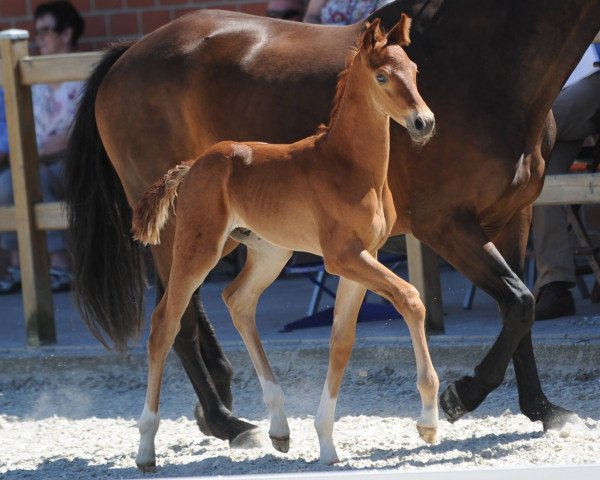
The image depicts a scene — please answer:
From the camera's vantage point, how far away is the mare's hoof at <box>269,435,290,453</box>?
14.5 ft

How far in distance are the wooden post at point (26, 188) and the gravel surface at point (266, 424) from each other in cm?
33

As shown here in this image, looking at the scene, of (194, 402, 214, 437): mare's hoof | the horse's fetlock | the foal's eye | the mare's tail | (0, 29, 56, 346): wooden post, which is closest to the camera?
the foal's eye

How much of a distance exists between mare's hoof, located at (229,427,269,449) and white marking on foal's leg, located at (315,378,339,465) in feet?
Result: 1.90

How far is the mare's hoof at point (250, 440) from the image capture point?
187 inches

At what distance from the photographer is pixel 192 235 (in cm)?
418

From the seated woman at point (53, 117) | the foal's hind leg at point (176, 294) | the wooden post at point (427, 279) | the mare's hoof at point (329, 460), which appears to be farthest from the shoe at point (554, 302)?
the seated woman at point (53, 117)

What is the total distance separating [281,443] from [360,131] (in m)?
1.19

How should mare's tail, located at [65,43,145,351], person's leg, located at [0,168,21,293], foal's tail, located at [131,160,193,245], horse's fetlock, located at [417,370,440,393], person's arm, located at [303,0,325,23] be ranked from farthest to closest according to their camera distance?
person's leg, located at [0,168,21,293], person's arm, located at [303,0,325,23], mare's tail, located at [65,43,145,351], foal's tail, located at [131,160,193,245], horse's fetlock, located at [417,370,440,393]

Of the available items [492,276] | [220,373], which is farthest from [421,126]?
[220,373]

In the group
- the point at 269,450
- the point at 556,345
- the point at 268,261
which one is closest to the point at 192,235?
the point at 268,261

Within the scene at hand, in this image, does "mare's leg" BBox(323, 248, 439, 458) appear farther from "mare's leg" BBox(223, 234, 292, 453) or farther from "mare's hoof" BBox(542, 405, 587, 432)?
"mare's hoof" BBox(542, 405, 587, 432)

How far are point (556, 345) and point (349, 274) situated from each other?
2.01 m

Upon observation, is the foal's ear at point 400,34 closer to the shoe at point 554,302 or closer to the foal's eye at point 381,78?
the foal's eye at point 381,78

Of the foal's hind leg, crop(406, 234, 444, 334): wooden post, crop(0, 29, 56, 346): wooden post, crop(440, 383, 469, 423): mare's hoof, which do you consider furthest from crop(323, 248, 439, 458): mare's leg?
crop(0, 29, 56, 346): wooden post
